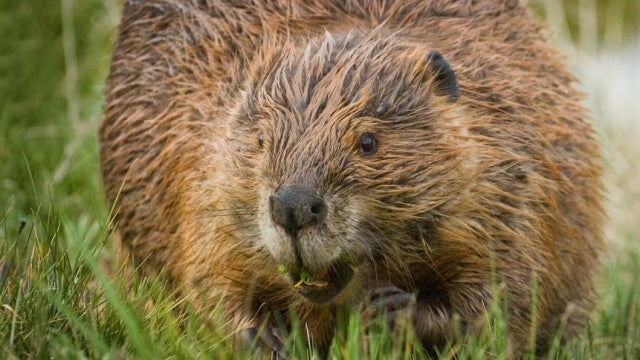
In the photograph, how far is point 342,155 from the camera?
11.1 feet

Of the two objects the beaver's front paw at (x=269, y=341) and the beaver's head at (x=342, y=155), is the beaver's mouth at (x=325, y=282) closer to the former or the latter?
the beaver's head at (x=342, y=155)

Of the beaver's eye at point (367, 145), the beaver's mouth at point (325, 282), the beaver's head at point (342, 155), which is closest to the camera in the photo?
the beaver's head at point (342, 155)

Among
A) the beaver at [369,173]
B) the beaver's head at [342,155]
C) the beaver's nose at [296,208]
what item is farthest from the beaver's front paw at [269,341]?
the beaver's nose at [296,208]

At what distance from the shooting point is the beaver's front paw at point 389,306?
11.2ft

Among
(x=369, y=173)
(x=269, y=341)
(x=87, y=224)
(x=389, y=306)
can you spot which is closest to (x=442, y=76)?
(x=369, y=173)

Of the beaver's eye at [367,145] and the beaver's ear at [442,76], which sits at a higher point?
the beaver's ear at [442,76]

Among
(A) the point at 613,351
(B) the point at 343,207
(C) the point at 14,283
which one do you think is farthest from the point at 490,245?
(C) the point at 14,283

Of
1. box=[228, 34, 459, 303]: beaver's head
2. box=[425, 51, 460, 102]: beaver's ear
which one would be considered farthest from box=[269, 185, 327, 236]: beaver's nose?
box=[425, 51, 460, 102]: beaver's ear

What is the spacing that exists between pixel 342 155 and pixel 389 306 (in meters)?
0.45

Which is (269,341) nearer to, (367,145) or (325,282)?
(325,282)

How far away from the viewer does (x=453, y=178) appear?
11.6ft

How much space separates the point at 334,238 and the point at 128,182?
159 cm

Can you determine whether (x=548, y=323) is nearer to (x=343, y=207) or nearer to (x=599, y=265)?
(x=599, y=265)

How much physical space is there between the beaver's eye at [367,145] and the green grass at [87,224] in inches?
19.5
